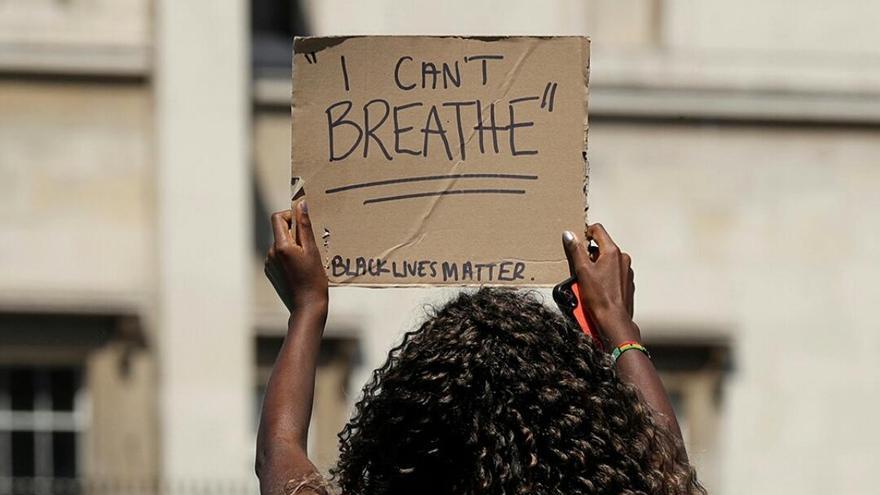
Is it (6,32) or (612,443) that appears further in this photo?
(6,32)

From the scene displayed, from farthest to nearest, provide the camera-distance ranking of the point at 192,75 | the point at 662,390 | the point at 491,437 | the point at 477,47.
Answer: the point at 192,75
the point at 477,47
the point at 662,390
the point at 491,437

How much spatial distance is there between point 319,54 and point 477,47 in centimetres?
27

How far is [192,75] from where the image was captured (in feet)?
43.9

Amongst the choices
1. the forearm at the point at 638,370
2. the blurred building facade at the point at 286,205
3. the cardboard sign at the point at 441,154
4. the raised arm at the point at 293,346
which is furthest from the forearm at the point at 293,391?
the blurred building facade at the point at 286,205

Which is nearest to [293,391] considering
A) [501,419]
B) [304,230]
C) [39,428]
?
[304,230]

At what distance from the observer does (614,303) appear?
3561 millimetres

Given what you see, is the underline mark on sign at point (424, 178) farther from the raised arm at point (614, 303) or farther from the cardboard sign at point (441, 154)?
the raised arm at point (614, 303)

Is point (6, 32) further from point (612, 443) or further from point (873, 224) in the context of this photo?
point (612, 443)

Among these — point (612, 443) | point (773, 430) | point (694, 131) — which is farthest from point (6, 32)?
point (612, 443)

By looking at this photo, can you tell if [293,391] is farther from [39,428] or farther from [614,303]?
[39,428]

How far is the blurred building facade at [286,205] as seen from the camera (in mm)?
13352

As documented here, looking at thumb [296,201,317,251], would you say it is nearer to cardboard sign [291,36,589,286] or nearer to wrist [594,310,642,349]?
cardboard sign [291,36,589,286]

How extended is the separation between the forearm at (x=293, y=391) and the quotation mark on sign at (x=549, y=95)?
21.2 inches

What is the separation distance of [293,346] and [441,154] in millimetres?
456
